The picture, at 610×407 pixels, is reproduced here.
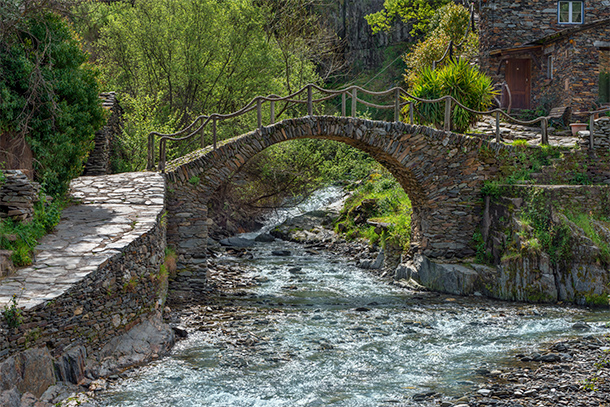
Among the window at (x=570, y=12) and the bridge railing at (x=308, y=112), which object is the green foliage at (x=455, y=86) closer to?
the bridge railing at (x=308, y=112)

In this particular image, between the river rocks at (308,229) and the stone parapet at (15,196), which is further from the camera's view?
the river rocks at (308,229)

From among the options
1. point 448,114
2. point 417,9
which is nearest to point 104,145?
point 448,114

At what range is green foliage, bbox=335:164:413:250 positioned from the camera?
16.7 metres

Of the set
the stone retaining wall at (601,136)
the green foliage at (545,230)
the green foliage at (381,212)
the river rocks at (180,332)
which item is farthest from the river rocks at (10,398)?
the stone retaining wall at (601,136)

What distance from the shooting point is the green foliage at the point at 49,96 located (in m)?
9.87

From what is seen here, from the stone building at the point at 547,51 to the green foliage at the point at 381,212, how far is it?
6057mm

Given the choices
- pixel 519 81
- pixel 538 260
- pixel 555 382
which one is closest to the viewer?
pixel 555 382

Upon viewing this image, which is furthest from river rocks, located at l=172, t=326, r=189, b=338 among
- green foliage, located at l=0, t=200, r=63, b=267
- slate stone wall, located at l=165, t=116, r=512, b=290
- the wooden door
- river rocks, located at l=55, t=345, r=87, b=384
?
the wooden door

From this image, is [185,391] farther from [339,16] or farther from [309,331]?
[339,16]

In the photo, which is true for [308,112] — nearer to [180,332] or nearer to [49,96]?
[49,96]

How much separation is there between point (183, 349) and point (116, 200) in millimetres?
3825

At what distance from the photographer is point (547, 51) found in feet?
69.2

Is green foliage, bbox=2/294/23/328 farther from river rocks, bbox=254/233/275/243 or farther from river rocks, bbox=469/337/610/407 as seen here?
river rocks, bbox=254/233/275/243

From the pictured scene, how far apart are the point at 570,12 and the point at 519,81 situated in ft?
10.2
